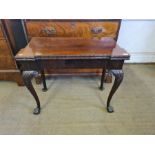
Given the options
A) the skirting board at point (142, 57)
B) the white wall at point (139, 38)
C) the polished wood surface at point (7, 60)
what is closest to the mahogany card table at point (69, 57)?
the polished wood surface at point (7, 60)

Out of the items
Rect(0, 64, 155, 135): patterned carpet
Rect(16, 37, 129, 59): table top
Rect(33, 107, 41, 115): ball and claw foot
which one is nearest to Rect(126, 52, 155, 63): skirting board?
Rect(0, 64, 155, 135): patterned carpet

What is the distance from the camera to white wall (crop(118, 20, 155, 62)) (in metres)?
2.05

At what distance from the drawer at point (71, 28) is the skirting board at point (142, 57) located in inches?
33.6

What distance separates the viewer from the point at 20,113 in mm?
1501

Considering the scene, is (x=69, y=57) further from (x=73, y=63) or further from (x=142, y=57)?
(x=142, y=57)

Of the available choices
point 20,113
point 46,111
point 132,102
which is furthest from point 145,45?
point 20,113

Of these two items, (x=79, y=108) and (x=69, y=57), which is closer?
(x=69, y=57)

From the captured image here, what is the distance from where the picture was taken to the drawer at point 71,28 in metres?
1.51

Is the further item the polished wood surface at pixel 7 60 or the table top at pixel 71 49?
the polished wood surface at pixel 7 60

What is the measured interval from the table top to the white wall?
845 mm

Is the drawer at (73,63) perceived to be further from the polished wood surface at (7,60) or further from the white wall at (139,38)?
the white wall at (139,38)

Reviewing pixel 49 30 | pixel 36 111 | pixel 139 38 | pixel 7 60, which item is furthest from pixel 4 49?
pixel 139 38

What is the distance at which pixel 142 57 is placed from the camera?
232 centimetres

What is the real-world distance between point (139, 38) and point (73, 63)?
1454 millimetres
